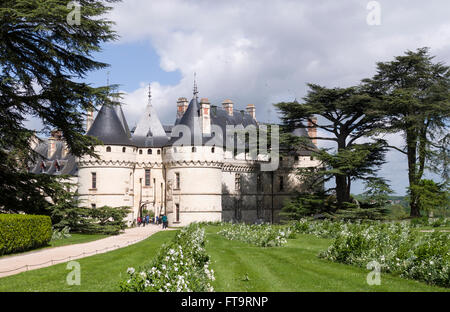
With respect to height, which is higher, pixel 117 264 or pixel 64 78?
pixel 64 78

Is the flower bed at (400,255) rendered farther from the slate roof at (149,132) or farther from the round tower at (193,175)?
the slate roof at (149,132)

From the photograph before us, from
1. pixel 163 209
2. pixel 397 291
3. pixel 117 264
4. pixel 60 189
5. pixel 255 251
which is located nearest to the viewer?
pixel 397 291

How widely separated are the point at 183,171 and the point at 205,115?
477 cm

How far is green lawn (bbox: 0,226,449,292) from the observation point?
885 centimetres

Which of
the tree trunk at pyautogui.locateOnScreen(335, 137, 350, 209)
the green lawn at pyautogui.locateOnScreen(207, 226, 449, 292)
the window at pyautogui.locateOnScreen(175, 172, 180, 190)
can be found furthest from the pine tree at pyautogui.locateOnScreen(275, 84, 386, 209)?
the green lawn at pyautogui.locateOnScreen(207, 226, 449, 292)

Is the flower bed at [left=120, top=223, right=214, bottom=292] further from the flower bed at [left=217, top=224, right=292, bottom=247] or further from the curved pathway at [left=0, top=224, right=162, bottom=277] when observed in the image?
the flower bed at [left=217, top=224, right=292, bottom=247]

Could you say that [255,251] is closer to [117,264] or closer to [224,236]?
[117,264]

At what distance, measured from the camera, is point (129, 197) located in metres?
35.0

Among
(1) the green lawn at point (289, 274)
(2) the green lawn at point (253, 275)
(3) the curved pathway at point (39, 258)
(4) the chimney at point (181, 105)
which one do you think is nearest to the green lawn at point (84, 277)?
(2) the green lawn at point (253, 275)

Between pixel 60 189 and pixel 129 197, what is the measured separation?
47.4 ft

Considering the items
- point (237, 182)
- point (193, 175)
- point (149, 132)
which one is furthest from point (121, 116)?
point (237, 182)

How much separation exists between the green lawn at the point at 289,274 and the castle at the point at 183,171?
66.7 feet

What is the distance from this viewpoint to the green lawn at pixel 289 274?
883cm
